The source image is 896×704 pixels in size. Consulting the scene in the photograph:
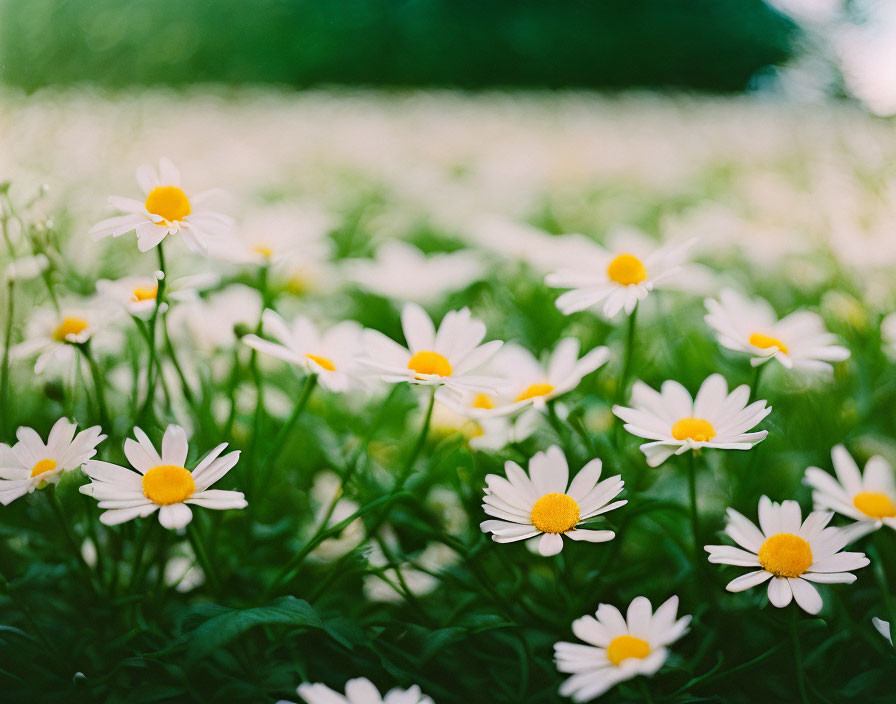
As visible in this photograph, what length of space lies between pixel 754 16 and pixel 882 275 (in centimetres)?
504

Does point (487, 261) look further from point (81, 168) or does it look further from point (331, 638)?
point (331, 638)

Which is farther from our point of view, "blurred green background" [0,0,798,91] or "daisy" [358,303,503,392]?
"blurred green background" [0,0,798,91]

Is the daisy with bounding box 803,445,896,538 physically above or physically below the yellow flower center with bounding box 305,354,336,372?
below

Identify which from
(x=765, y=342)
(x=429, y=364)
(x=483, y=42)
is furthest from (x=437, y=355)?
(x=483, y=42)

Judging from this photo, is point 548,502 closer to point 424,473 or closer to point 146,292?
point 424,473

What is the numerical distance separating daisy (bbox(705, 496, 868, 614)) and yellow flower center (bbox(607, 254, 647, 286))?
0.18 metres

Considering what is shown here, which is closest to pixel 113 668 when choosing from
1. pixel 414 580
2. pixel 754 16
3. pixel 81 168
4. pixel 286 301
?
pixel 414 580

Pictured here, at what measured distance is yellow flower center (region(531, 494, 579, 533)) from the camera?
0.46 meters

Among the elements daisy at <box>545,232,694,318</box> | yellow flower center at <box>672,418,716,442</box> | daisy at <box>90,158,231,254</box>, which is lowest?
yellow flower center at <box>672,418,716,442</box>

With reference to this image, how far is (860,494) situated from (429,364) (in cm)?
30

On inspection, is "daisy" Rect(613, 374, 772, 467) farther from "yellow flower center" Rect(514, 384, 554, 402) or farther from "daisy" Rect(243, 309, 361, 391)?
"daisy" Rect(243, 309, 361, 391)

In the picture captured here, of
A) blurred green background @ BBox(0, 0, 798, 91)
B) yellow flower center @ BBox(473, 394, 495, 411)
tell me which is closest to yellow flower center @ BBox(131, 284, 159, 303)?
yellow flower center @ BBox(473, 394, 495, 411)

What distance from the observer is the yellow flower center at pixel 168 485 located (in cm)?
45

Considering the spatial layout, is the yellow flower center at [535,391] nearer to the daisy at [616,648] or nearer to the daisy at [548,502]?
the daisy at [548,502]
